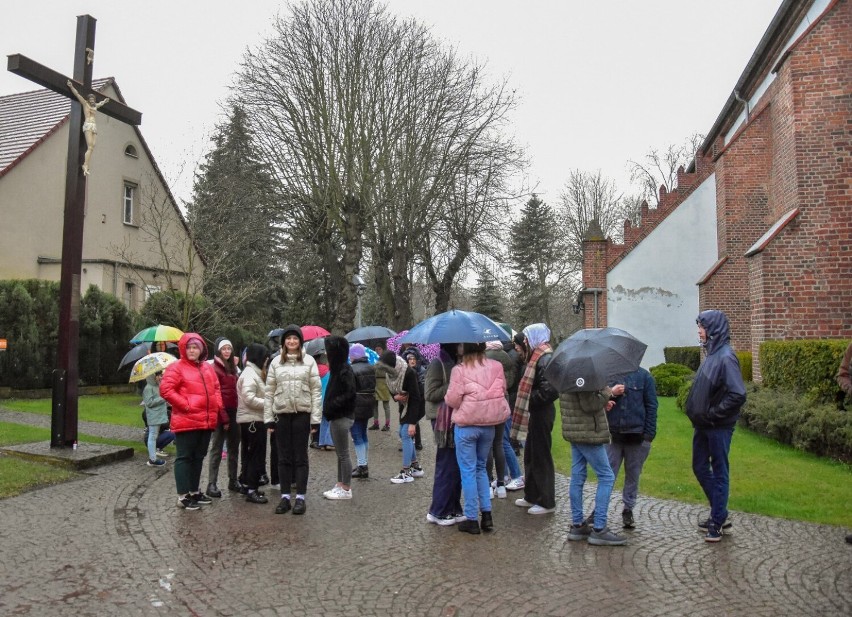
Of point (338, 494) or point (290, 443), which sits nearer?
point (290, 443)

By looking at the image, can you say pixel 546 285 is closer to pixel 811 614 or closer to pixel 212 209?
pixel 212 209

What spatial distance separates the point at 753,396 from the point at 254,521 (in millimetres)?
9179

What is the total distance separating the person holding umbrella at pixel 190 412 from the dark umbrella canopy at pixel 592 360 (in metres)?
3.56

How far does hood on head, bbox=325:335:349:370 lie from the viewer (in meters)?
8.05

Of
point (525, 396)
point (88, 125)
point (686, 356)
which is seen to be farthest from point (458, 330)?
point (686, 356)

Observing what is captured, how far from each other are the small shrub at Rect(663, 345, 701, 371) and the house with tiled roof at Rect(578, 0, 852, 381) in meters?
1.71

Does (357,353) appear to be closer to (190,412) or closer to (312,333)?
(190,412)

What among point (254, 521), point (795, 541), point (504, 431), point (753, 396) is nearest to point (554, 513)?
point (504, 431)

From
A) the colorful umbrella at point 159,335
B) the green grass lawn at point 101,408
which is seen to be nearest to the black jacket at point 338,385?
the colorful umbrella at point 159,335

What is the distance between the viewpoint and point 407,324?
3098 cm

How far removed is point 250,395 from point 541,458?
3.18m

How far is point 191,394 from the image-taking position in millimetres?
7512

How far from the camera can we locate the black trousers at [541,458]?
7.39 meters

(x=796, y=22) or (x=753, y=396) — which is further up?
(x=796, y=22)
